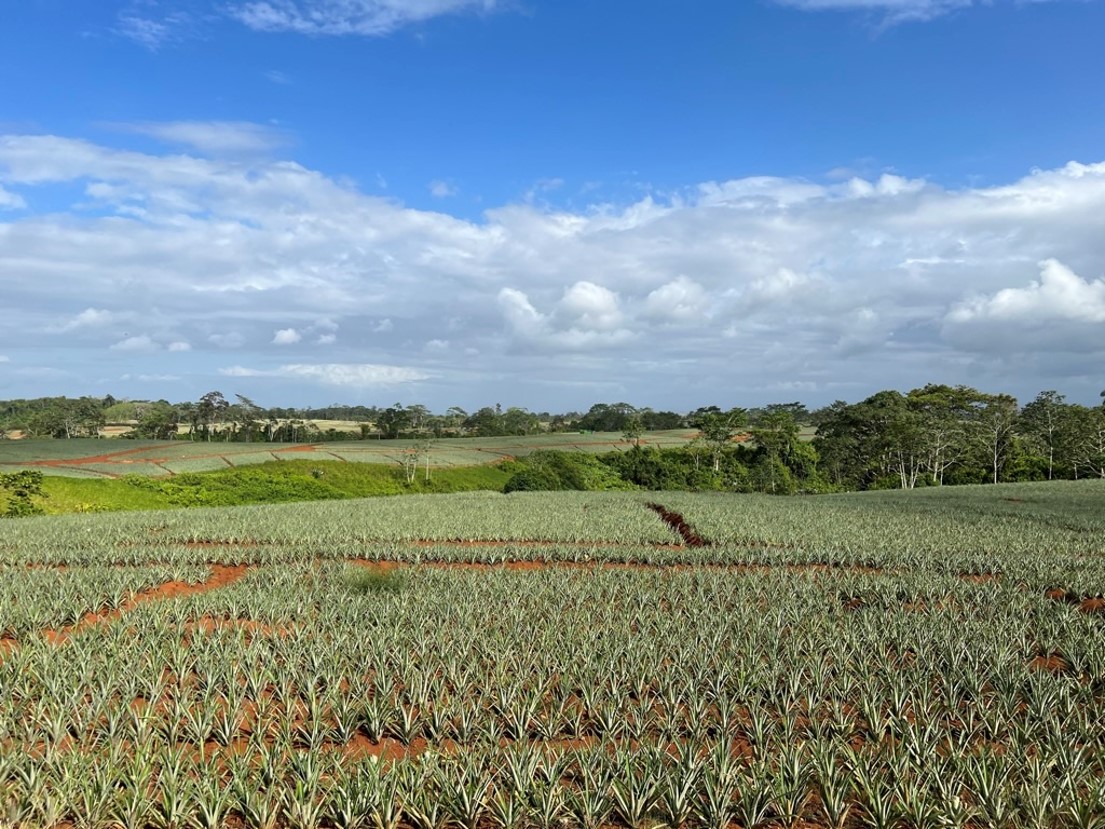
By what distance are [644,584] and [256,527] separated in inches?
511

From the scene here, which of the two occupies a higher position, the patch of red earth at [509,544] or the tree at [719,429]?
the tree at [719,429]

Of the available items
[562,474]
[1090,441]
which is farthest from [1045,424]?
[562,474]

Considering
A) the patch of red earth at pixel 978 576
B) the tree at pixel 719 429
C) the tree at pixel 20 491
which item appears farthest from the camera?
the tree at pixel 719 429

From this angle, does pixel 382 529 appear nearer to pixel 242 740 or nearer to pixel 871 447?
pixel 242 740

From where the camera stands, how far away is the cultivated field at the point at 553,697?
4609mm

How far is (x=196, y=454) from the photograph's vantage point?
2153 inches

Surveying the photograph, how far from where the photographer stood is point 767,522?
21.2 m

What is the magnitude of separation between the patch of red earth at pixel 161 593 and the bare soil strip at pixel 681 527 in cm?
1119

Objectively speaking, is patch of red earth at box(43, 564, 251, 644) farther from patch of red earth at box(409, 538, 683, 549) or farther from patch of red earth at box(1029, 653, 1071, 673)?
patch of red earth at box(1029, 653, 1071, 673)

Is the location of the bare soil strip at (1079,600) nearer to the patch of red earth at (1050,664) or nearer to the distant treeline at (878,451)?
the patch of red earth at (1050,664)

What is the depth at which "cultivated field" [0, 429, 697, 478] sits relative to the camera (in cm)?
4691

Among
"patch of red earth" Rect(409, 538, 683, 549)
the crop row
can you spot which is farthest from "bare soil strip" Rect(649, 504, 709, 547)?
the crop row

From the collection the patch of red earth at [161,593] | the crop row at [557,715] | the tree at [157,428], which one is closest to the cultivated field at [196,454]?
the tree at [157,428]

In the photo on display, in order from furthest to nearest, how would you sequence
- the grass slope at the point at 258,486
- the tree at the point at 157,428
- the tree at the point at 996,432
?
1. the tree at the point at 157,428
2. the tree at the point at 996,432
3. the grass slope at the point at 258,486
